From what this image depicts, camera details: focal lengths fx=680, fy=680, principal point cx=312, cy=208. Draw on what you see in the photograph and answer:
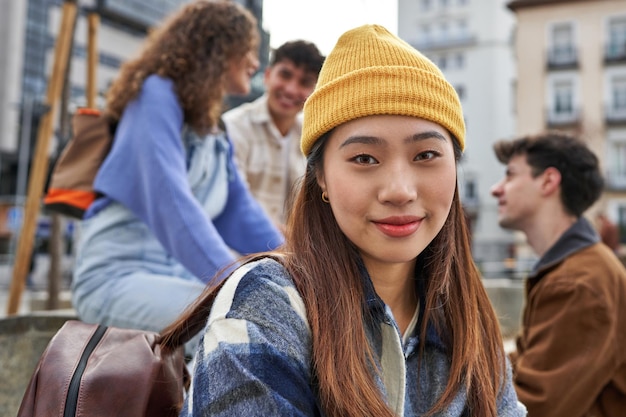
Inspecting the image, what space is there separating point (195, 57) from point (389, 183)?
4.98 ft

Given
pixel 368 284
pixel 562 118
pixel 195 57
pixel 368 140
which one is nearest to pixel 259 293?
pixel 368 284

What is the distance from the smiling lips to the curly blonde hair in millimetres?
1362

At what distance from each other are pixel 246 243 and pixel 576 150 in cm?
148

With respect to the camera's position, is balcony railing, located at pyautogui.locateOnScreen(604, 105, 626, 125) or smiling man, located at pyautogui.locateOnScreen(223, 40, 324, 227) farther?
balcony railing, located at pyautogui.locateOnScreen(604, 105, 626, 125)

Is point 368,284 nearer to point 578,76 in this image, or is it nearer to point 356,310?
point 356,310

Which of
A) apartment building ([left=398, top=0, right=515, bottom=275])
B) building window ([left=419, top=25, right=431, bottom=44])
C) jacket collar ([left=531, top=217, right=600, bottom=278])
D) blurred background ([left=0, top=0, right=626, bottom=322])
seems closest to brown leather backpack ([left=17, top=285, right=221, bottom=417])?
jacket collar ([left=531, top=217, right=600, bottom=278])

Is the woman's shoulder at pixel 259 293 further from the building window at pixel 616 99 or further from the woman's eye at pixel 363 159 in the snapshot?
the building window at pixel 616 99

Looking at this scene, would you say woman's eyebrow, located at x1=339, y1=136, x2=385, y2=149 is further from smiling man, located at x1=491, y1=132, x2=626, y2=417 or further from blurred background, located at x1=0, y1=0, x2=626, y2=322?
blurred background, located at x1=0, y1=0, x2=626, y2=322

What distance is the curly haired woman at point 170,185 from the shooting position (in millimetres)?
2162

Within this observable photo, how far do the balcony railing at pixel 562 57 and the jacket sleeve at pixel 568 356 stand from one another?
108 feet

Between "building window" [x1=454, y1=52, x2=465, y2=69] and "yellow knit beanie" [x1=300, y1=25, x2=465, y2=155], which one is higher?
"building window" [x1=454, y1=52, x2=465, y2=69]

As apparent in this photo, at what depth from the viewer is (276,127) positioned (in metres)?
3.98

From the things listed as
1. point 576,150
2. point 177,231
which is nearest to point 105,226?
point 177,231

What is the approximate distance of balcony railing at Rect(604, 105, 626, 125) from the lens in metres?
32.1
